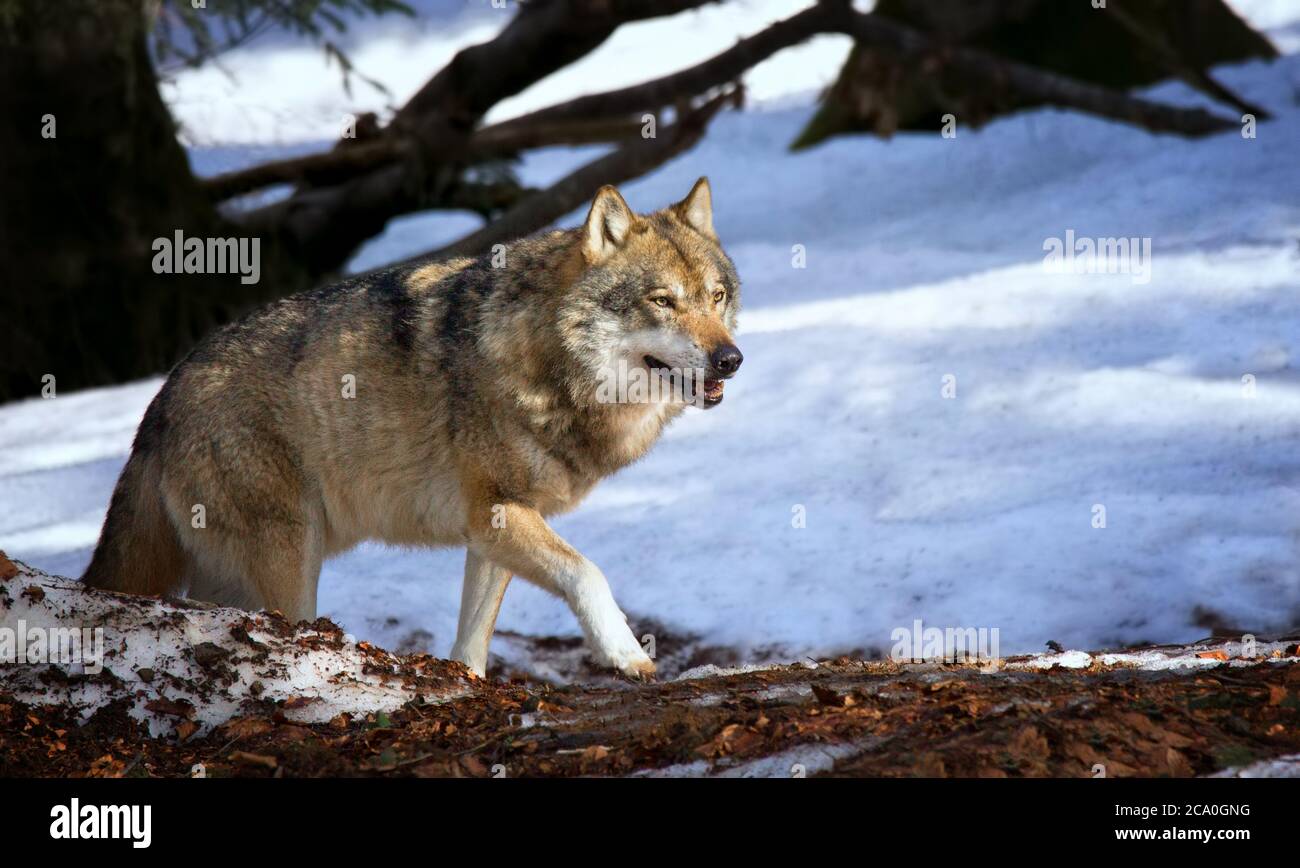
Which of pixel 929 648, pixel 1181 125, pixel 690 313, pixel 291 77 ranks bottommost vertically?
pixel 929 648

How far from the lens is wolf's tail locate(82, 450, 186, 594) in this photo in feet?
22.1

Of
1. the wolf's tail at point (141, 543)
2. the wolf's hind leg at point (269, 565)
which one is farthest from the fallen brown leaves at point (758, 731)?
the wolf's tail at point (141, 543)

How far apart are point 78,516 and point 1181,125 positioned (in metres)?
11.5

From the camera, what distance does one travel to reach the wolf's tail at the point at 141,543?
265 inches

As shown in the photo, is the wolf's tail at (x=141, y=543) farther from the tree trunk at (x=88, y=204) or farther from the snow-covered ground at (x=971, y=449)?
the tree trunk at (x=88, y=204)

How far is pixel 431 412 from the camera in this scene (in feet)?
21.0

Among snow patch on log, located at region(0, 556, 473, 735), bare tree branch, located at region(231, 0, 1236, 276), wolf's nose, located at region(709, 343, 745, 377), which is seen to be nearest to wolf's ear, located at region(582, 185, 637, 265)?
wolf's nose, located at region(709, 343, 745, 377)

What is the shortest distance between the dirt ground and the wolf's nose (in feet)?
4.64

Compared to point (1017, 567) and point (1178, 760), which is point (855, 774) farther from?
point (1017, 567)

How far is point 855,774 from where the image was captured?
375cm

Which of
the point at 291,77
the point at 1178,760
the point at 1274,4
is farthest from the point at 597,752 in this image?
the point at 291,77

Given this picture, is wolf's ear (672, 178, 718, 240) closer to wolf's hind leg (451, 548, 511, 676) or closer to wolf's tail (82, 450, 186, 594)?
wolf's hind leg (451, 548, 511, 676)

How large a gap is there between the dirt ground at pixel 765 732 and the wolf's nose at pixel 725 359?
4.64 feet
